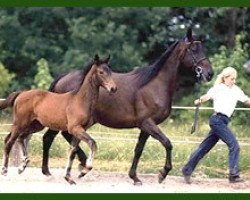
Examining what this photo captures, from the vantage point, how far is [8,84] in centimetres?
2219

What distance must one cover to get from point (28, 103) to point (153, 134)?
1.86 metres

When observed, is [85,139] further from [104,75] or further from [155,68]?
[155,68]

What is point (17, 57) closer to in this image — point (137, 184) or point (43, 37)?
point (43, 37)

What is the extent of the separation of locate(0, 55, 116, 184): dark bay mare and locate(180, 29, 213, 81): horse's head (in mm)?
1292

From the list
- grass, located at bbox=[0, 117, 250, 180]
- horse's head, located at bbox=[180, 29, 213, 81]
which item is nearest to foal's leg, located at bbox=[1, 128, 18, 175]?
grass, located at bbox=[0, 117, 250, 180]

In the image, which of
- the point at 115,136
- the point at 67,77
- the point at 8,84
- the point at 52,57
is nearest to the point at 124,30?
the point at 52,57

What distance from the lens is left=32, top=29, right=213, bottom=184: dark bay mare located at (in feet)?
29.7

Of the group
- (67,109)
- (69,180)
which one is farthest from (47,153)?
(67,109)

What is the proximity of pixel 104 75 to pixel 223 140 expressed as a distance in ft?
6.23

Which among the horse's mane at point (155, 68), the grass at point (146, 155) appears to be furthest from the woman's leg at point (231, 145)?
the grass at point (146, 155)

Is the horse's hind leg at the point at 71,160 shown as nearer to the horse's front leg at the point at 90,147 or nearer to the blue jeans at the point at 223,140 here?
the horse's front leg at the point at 90,147

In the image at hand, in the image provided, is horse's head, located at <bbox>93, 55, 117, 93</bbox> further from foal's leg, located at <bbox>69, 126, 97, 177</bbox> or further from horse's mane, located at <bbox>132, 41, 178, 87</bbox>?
horse's mane, located at <bbox>132, 41, 178, 87</bbox>

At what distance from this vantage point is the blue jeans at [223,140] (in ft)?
28.6

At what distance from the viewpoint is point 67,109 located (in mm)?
8789
